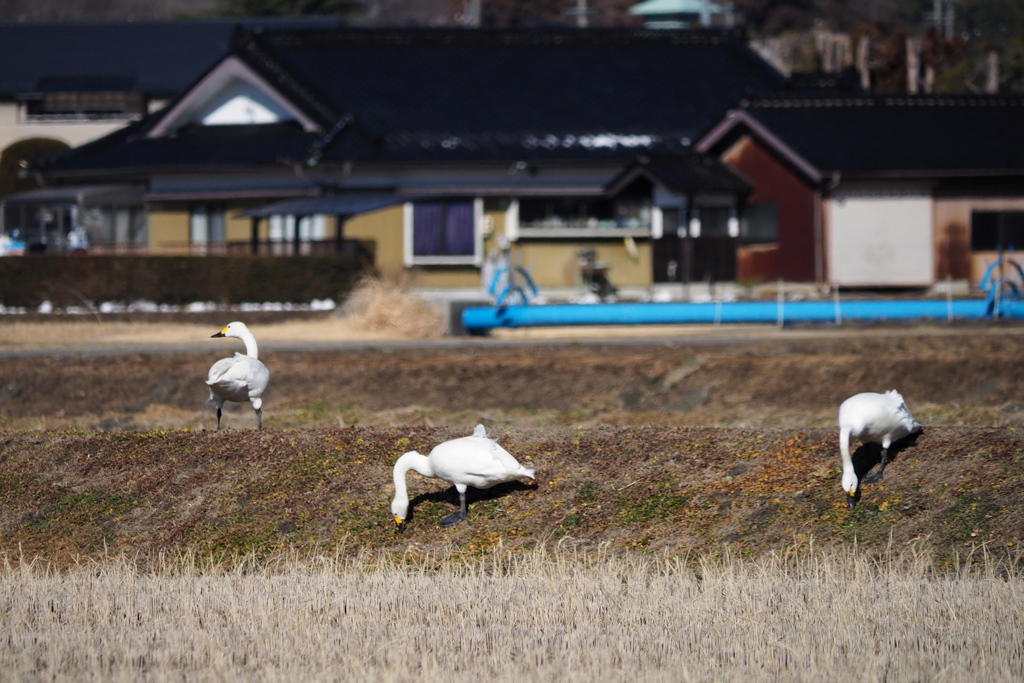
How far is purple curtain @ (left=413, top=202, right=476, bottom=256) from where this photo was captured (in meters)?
35.0

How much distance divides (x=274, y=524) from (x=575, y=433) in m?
2.55

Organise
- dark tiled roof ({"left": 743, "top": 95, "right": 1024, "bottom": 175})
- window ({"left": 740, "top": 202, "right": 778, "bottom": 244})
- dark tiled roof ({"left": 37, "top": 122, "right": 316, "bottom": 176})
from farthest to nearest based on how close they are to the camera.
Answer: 1. dark tiled roof ({"left": 37, "top": 122, "right": 316, "bottom": 176})
2. window ({"left": 740, "top": 202, "right": 778, "bottom": 244})
3. dark tiled roof ({"left": 743, "top": 95, "right": 1024, "bottom": 175})

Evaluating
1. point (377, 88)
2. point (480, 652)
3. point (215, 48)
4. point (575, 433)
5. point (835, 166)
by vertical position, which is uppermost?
point (215, 48)

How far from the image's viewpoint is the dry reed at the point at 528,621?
699 centimetres

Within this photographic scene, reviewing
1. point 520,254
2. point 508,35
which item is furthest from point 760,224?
point 508,35

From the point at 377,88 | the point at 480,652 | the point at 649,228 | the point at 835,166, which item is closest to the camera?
the point at 480,652

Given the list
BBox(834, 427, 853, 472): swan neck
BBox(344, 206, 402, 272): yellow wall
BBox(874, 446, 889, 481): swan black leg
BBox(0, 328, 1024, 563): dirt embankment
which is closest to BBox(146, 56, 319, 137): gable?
BBox(344, 206, 402, 272): yellow wall

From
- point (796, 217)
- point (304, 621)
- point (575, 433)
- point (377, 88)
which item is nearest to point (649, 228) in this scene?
point (796, 217)

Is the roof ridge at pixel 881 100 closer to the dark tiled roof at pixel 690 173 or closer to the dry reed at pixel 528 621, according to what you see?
the dark tiled roof at pixel 690 173

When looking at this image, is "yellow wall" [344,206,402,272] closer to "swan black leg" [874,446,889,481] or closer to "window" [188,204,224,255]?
"window" [188,204,224,255]

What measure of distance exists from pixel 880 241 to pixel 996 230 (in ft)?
9.17

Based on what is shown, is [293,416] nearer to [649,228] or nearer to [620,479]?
[620,479]

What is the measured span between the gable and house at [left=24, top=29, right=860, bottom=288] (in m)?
0.04

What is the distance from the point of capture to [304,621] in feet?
25.7
